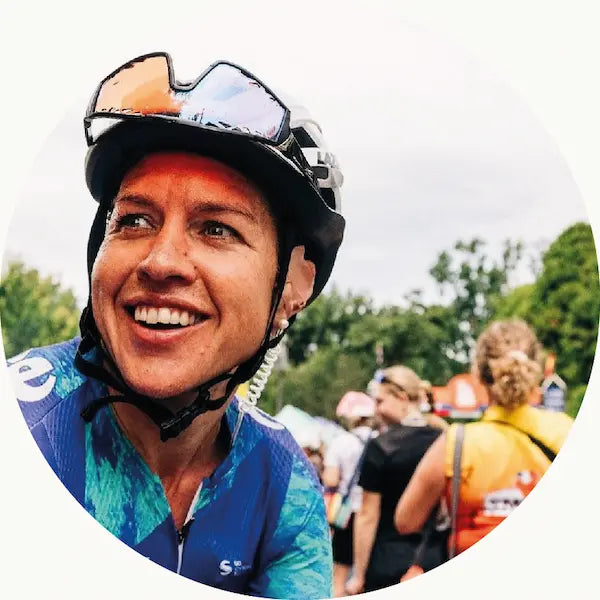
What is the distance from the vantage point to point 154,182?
2439 mm

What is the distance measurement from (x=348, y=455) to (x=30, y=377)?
1.24 metres

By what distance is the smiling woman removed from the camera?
239 centimetres

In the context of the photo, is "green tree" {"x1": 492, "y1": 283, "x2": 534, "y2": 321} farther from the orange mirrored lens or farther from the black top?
the orange mirrored lens

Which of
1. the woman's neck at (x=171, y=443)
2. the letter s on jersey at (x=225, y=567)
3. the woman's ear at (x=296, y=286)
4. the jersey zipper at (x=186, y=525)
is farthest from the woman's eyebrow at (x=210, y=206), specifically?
the letter s on jersey at (x=225, y=567)

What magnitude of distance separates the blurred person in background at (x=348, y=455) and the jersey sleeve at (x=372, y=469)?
26mm

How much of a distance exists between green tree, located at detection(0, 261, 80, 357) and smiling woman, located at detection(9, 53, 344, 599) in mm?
161

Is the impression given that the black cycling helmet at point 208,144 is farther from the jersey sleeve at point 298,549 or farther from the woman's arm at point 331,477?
the woman's arm at point 331,477

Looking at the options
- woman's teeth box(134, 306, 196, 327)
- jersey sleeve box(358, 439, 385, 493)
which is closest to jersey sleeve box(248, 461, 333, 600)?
jersey sleeve box(358, 439, 385, 493)

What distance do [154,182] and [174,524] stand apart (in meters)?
1.06

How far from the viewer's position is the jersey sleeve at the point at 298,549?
2771 mm

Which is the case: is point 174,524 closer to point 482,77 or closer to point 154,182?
point 154,182

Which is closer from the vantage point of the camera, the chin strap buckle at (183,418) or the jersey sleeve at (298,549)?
the chin strap buckle at (183,418)

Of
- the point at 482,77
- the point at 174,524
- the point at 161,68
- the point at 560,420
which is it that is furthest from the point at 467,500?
the point at 161,68

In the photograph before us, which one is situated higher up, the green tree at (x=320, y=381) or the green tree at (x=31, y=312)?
the green tree at (x=31, y=312)
